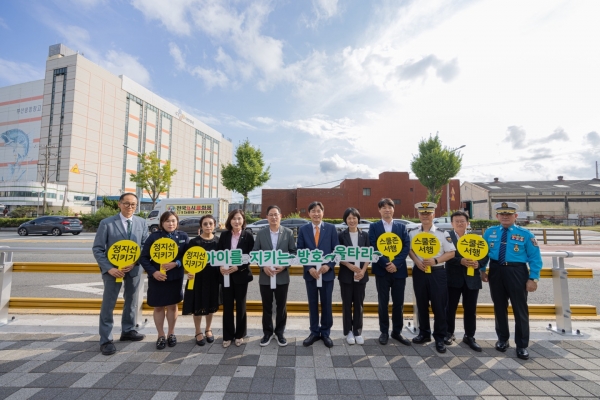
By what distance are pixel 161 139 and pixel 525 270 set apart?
60371 mm

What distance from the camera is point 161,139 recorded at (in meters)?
54.5

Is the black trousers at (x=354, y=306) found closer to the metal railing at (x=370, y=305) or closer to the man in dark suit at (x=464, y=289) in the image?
the metal railing at (x=370, y=305)

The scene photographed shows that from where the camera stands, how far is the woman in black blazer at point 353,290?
3.64 metres

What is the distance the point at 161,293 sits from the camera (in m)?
3.49

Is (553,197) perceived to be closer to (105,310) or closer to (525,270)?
(525,270)

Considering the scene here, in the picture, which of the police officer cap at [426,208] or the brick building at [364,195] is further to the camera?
the brick building at [364,195]

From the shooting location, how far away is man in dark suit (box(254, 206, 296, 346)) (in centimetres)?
359

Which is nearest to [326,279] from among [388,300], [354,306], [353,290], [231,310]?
[353,290]

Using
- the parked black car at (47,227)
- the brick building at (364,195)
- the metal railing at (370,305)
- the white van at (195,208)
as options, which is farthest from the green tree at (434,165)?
the parked black car at (47,227)

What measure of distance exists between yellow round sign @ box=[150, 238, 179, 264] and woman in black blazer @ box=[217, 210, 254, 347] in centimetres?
55

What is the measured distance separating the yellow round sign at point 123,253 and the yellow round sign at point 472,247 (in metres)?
4.12

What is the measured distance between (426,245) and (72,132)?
167 ft

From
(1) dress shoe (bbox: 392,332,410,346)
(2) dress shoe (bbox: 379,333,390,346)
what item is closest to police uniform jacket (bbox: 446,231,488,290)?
(1) dress shoe (bbox: 392,332,410,346)

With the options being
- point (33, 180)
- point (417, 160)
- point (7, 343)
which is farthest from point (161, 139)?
point (7, 343)
